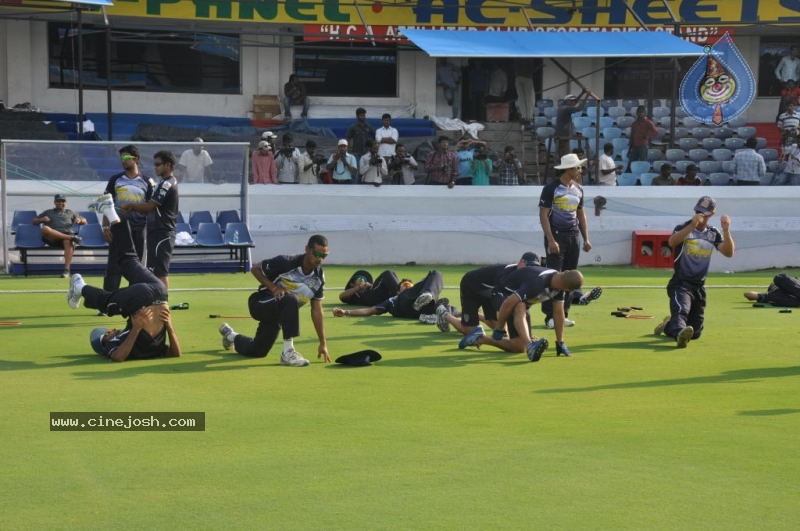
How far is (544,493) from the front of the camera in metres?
6.78

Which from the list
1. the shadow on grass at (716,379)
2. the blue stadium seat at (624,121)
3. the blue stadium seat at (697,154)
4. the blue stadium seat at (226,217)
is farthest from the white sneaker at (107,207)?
the blue stadium seat at (624,121)

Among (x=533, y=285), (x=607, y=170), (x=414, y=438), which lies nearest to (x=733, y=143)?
(x=607, y=170)

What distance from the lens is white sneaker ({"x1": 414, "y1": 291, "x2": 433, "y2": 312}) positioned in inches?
553

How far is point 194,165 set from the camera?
69.2 ft

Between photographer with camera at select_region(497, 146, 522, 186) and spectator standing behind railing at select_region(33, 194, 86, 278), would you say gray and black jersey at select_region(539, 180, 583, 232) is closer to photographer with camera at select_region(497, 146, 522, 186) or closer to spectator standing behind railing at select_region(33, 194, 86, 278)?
spectator standing behind railing at select_region(33, 194, 86, 278)

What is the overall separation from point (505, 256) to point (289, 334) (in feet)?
40.6

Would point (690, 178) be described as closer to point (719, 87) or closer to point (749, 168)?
point (749, 168)

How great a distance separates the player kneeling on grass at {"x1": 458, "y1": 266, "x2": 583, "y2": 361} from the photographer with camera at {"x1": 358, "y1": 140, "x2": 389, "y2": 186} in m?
10.9

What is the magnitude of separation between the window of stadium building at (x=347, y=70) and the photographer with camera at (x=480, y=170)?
627cm

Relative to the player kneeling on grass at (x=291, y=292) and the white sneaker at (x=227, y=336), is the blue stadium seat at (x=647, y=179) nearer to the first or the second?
the white sneaker at (x=227, y=336)

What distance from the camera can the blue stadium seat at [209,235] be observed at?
20.2 m

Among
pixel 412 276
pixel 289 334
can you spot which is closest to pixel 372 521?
pixel 289 334

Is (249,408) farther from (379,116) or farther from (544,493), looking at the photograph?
(379,116)

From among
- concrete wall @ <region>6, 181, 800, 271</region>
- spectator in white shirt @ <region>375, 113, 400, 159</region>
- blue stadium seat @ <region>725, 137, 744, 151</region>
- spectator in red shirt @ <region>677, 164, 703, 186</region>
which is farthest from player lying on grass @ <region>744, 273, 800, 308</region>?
blue stadium seat @ <region>725, 137, 744, 151</region>
